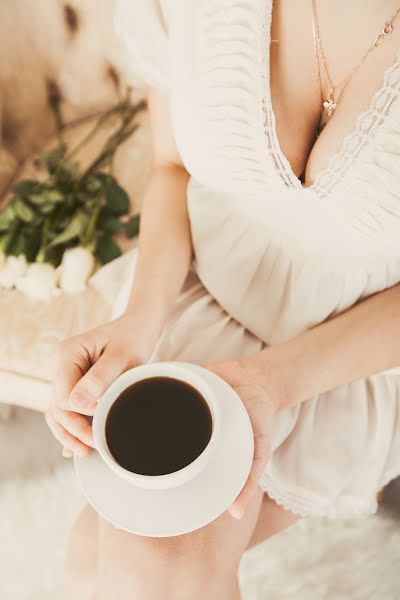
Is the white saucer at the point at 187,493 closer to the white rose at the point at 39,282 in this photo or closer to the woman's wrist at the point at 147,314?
A: the woman's wrist at the point at 147,314

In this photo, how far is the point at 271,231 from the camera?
26.9 inches

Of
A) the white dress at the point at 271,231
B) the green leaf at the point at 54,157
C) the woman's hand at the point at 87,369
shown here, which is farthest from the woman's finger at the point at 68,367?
the green leaf at the point at 54,157

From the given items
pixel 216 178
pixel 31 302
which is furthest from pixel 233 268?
pixel 31 302

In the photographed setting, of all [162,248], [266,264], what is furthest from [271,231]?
[162,248]

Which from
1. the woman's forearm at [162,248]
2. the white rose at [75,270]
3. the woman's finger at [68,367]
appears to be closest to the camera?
the woman's finger at [68,367]

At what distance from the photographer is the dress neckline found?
1.57ft

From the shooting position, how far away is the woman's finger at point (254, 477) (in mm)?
490

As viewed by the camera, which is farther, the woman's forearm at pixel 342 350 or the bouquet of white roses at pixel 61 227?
the bouquet of white roses at pixel 61 227

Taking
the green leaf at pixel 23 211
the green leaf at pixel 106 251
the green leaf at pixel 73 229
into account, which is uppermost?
the green leaf at pixel 23 211

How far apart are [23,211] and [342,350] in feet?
2.12

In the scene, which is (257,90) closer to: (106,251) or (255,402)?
(255,402)

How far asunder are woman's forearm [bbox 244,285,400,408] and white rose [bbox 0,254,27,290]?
0.53 metres

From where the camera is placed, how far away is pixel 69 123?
1167mm

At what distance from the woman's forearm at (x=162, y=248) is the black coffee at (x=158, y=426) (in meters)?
0.18
